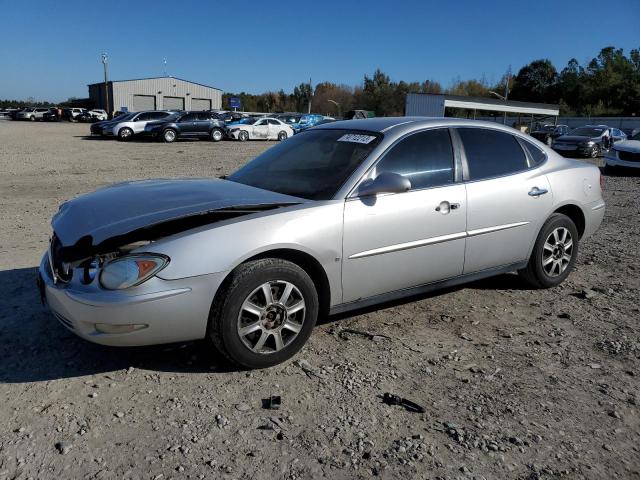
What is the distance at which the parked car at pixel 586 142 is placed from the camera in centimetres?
2133

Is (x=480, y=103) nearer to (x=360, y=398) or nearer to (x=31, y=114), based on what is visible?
(x=360, y=398)

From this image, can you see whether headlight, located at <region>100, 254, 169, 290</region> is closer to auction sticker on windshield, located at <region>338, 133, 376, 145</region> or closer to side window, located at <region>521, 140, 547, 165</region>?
auction sticker on windshield, located at <region>338, 133, 376, 145</region>


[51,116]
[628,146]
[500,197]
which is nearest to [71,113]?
[51,116]

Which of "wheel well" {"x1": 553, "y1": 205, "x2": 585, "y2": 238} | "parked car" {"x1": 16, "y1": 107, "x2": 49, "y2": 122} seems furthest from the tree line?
"wheel well" {"x1": 553, "y1": 205, "x2": 585, "y2": 238}

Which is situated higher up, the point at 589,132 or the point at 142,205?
the point at 589,132

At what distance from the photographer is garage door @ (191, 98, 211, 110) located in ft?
241

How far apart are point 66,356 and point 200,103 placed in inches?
2933

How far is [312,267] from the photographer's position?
3602 millimetres

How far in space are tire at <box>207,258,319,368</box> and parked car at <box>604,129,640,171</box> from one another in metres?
15.1

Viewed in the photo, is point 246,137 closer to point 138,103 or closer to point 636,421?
point 636,421

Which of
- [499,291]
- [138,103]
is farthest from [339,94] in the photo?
[499,291]

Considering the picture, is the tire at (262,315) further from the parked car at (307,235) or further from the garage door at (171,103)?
the garage door at (171,103)

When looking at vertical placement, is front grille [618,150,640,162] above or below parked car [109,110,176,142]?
below

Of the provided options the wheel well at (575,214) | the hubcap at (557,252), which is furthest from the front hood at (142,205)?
the wheel well at (575,214)
